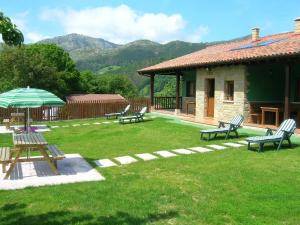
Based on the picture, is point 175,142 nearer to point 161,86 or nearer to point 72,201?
point 72,201

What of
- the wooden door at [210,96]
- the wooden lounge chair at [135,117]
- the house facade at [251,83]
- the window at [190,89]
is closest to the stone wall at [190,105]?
the window at [190,89]

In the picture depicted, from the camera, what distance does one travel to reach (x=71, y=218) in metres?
5.16

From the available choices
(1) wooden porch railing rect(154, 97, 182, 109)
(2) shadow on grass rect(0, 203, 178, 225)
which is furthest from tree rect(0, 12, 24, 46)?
(1) wooden porch railing rect(154, 97, 182, 109)

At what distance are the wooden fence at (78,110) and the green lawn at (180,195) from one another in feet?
39.9

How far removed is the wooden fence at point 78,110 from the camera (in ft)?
69.6

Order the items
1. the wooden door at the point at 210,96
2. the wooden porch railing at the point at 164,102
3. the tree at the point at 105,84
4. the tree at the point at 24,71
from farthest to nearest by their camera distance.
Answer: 1. the tree at the point at 105,84
2. the tree at the point at 24,71
3. the wooden porch railing at the point at 164,102
4. the wooden door at the point at 210,96

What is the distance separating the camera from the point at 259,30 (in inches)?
870

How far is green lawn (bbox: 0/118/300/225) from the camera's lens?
5203 millimetres

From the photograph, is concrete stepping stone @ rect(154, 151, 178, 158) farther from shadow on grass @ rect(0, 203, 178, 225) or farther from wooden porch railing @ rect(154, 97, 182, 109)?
wooden porch railing @ rect(154, 97, 182, 109)

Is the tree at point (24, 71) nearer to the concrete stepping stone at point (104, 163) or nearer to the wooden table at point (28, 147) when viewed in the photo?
the concrete stepping stone at point (104, 163)

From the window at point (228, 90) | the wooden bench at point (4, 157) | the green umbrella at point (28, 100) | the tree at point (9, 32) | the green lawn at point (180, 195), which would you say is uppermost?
the tree at point (9, 32)

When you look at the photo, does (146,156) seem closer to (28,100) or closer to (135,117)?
(28,100)

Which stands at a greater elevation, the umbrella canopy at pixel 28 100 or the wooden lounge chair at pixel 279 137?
the umbrella canopy at pixel 28 100

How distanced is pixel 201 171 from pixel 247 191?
1.64 m
